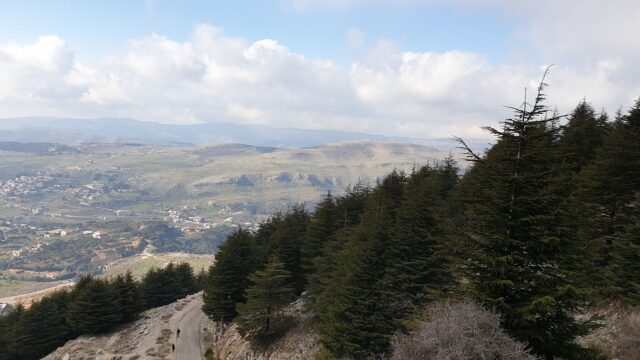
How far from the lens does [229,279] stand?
5166cm

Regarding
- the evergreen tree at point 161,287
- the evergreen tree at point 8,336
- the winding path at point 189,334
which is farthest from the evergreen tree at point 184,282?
the evergreen tree at point 8,336

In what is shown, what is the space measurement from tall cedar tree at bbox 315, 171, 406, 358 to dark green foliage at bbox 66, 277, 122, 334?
43.6 meters

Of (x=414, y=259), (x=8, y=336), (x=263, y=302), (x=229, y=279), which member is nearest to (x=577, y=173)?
(x=414, y=259)

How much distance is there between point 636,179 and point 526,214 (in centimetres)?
2152

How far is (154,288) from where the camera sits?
80062mm

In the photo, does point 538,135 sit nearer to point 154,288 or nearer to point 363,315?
point 363,315

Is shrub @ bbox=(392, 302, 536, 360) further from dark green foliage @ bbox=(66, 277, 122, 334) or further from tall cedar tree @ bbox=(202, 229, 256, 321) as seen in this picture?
dark green foliage @ bbox=(66, 277, 122, 334)

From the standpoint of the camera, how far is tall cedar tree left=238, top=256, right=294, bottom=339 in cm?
4112

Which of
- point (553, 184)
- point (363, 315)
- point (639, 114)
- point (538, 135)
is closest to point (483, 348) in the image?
point (553, 184)

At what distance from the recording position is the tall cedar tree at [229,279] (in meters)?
51.3

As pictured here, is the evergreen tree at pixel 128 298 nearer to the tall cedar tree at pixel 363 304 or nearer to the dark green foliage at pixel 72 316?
the dark green foliage at pixel 72 316

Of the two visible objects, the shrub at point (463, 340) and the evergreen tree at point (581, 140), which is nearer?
the shrub at point (463, 340)

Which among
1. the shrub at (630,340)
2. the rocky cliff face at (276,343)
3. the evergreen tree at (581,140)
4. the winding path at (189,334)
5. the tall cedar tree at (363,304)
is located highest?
the evergreen tree at (581,140)

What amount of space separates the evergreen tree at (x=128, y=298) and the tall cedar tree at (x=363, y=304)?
45187 mm
